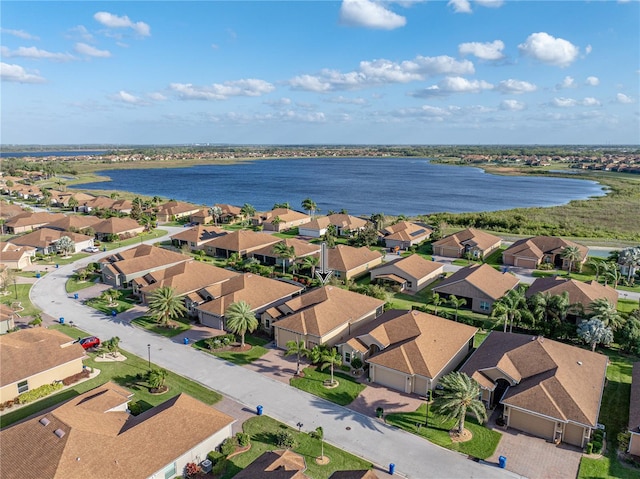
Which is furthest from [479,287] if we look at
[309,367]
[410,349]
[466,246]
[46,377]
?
[46,377]

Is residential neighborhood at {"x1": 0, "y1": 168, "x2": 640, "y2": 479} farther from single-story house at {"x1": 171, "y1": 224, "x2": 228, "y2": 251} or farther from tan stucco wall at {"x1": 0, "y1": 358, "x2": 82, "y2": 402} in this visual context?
single-story house at {"x1": 171, "y1": 224, "x2": 228, "y2": 251}

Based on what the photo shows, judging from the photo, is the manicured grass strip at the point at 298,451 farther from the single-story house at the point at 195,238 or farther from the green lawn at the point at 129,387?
the single-story house at the point at 195,238

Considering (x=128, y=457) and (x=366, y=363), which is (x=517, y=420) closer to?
(x=366, y=363)

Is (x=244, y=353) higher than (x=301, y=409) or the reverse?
higher

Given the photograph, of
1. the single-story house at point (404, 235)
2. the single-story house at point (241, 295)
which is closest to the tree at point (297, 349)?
the single-story house at point (241, 295)

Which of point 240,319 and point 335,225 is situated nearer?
point 240,319

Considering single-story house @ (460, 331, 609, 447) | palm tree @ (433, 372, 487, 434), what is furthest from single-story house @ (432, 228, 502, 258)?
palm tree @ (433, 372, 487, 434)

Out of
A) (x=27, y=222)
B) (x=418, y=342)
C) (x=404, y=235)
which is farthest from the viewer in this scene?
(x=27, y=222)

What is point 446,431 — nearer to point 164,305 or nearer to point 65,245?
point 164,305
